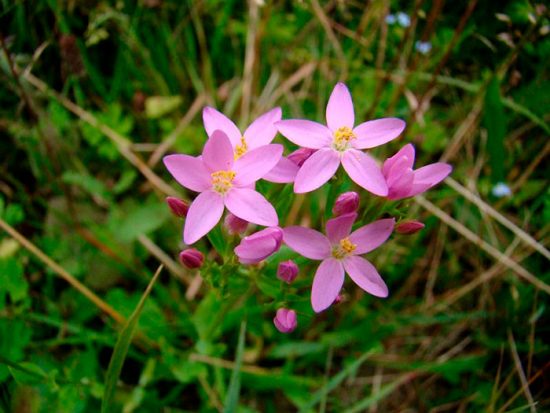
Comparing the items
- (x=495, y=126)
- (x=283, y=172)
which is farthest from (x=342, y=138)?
(x=495, y=126)

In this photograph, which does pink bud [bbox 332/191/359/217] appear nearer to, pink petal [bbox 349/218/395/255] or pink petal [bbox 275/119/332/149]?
pink petal [bbox 349/218/395/255]

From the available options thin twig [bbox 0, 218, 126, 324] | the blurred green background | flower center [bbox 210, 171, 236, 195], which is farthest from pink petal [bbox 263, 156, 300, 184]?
thin twig [bbox 0, 218, 126, 324]

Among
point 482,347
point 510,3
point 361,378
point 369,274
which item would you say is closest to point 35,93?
point 369,274

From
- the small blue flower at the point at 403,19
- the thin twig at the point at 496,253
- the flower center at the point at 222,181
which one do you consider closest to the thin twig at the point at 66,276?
the flower center at the point at 222,181

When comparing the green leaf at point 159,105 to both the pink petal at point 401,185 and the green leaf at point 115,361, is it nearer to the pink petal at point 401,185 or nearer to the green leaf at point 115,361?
the green leaf at point 115,361

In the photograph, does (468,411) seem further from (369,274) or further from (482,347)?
(369,274)

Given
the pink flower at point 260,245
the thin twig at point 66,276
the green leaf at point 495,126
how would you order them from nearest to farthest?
the pink flower at point 260,245
the thin twig at point 66,276
the green leaf at point 495,126

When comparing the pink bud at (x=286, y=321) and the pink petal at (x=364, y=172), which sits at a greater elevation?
the pink petal at (x=364, y=172)
